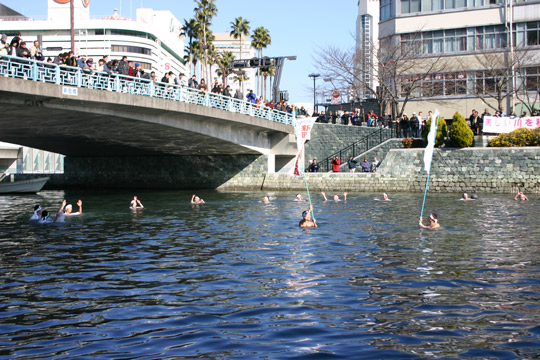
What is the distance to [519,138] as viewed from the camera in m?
35.9

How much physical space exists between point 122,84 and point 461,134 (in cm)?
2050

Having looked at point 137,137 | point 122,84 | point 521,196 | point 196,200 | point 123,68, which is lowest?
point 196,200

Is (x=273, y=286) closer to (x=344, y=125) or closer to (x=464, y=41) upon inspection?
(x=344, y=125)

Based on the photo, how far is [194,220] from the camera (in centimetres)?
2561

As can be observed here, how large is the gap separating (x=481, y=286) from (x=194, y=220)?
50.4ft

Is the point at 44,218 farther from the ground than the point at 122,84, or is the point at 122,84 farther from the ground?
the point at 122,84

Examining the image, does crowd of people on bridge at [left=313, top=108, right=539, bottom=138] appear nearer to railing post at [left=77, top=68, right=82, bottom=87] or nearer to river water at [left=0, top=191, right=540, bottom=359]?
river water at [left=0, top=191, right=540, bottom=359]

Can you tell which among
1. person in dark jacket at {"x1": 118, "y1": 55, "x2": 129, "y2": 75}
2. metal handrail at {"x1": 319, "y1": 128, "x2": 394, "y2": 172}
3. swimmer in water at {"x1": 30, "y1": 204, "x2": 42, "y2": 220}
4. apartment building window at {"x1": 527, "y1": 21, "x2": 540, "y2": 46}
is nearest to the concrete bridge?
person in dark jacket at {"x1": 118, "y1": 55, "x2": 129, "y2": 75}

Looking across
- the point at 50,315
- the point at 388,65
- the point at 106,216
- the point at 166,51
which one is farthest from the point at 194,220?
the point at 166,51

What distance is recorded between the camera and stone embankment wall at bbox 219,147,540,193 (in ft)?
115

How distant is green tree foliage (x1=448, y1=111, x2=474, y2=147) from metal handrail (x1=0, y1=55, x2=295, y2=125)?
1212 centimetres

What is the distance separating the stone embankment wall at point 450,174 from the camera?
35.1 m

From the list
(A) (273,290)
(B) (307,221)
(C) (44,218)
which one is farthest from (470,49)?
→ (A) (273,290)

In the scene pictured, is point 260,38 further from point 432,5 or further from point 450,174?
point 450,174
